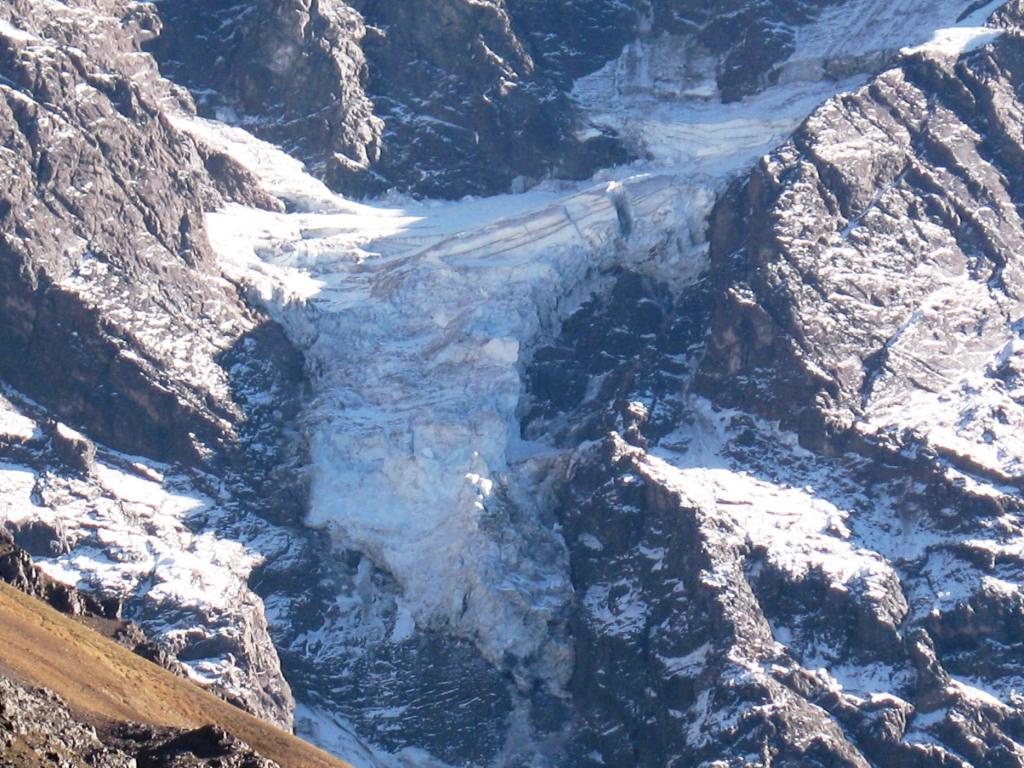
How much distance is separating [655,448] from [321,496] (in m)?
16.5

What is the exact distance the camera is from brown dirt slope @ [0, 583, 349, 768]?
139750 mm

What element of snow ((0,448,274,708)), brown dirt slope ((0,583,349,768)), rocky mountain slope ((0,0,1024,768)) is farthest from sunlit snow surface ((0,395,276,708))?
brown dirt slope ((0,583,349,768))

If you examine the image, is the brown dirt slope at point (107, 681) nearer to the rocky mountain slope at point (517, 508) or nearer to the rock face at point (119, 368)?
the rocky mountain slope at point (517, 508)

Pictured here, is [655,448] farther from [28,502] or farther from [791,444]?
[28,502]

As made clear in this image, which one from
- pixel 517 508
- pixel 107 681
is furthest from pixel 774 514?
pixel 107 681

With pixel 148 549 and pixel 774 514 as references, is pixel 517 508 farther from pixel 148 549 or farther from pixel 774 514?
pixel 148 549

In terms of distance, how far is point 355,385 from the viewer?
198 metres

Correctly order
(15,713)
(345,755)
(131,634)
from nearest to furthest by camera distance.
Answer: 1. (15,713)
2. (131,634)
3. (345,755)

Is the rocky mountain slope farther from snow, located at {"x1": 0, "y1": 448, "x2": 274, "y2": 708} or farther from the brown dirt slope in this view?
the brown dirt slope

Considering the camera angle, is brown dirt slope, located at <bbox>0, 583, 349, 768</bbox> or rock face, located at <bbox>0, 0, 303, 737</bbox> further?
rock face, located at <bbox>0, 0, 303, 737</bbox>

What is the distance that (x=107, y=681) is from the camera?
143500 millimetres

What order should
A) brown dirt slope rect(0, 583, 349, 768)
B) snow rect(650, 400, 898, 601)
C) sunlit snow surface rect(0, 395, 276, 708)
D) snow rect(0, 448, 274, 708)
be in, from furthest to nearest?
snow rect(650, 400, 898, 601) < snow rect(0, 448, 274, 708) < sunlit snow surface rect(0, 395, 276, 708) < brown dirt slope rect(0, 583, 349, 768)

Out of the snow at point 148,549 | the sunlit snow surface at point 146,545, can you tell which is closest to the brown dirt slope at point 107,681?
the sunlit snow surface at point 146,545

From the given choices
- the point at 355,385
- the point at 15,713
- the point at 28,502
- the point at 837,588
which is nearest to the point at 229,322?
the point at 355,385
